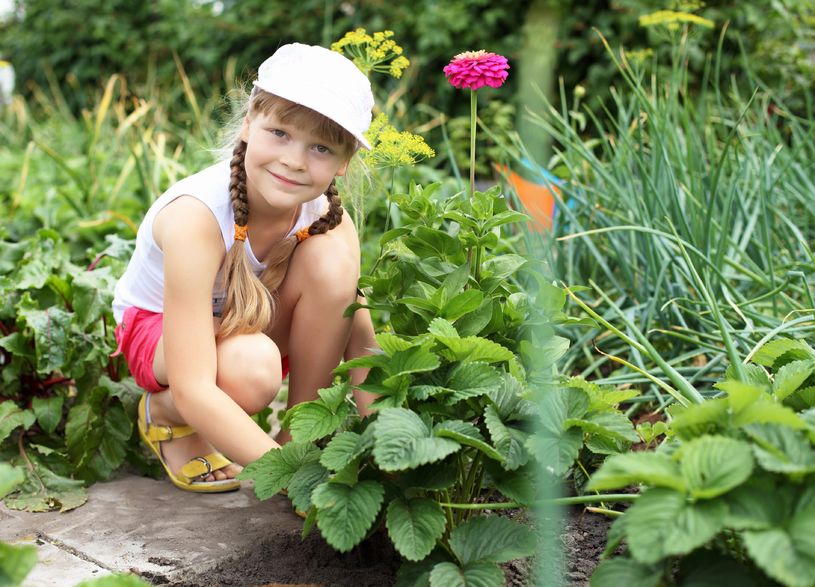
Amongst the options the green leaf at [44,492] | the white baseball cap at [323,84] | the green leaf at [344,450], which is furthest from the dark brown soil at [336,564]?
the white baseball cap at [323,84]

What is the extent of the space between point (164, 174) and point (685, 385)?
2.61 m

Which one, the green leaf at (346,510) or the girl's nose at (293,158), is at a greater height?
the girl's nose at (293,158)

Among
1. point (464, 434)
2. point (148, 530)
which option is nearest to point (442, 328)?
point (464, 434)

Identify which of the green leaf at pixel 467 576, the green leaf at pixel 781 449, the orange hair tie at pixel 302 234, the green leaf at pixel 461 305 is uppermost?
the green leaf at pixel 781 449

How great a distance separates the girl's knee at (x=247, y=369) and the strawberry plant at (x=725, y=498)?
85 centimetres

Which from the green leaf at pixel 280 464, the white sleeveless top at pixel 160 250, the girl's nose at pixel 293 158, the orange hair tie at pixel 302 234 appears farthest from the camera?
the orange hair tie at pixel 302 234

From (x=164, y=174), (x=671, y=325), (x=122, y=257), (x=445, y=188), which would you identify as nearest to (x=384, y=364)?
(x=671, y=325)

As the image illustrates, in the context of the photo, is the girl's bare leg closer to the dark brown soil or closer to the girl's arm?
the girl's arm

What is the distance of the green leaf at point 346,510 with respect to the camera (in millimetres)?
1167

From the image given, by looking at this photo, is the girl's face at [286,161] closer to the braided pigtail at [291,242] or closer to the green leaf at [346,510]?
the braided pigtail at [291,242]

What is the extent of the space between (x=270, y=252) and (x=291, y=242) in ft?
0.17

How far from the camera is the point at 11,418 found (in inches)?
73.4

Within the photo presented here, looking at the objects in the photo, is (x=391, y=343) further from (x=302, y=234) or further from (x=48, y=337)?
(x=48, y=337)

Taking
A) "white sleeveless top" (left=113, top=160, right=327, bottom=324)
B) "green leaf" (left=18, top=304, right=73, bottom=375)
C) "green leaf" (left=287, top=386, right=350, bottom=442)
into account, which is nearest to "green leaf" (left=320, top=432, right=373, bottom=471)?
"green leaf" (left=287, top=386, right=350, bottom=442)
